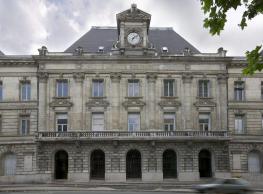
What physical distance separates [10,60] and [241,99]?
959 inches

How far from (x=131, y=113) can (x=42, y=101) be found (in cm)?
911

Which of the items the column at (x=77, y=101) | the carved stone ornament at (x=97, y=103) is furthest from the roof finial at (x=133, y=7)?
the carved stone ornament at (x=97, y=103)

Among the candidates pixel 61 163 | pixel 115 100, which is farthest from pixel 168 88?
pixel 61 163

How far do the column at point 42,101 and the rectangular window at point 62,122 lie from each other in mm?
1144

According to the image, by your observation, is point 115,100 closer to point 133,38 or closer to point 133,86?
point 133,86

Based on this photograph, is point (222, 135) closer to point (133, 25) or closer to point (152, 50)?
point (152, 50)

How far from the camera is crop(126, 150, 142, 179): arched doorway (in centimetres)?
4531

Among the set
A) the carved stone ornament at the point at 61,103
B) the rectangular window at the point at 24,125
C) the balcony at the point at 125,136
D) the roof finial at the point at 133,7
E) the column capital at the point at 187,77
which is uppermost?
the roof finial at the point at 133,7

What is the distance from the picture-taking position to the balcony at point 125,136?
44.3m

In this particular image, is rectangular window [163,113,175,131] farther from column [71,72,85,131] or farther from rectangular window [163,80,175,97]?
column [71,72,85,131]

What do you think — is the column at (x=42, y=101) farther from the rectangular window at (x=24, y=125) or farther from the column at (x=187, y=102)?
the column at (x=187, y=102)

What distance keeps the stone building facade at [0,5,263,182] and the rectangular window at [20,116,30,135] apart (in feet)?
0.34

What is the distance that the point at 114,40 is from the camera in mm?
50562

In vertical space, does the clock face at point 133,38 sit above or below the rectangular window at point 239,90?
above
